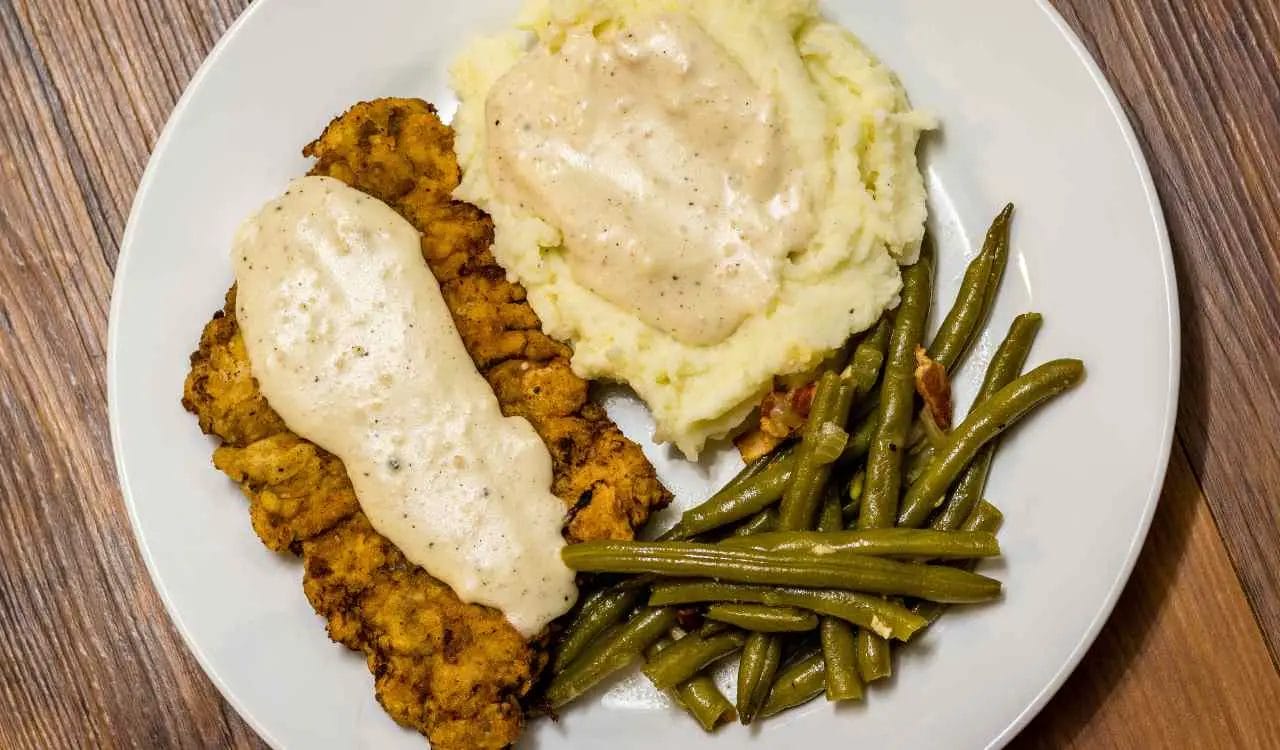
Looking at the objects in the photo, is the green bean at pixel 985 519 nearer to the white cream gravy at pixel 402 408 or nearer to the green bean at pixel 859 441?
the green bean at pixel 859 441

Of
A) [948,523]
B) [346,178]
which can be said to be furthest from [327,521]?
[948,523]

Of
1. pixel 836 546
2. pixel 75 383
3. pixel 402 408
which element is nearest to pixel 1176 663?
pixel 836 546

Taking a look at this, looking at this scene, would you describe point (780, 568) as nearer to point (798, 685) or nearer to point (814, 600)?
point (814, 600)

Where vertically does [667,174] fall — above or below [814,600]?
above

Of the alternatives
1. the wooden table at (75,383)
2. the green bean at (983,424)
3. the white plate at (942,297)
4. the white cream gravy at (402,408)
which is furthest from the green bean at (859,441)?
the wooden table at (75,383)

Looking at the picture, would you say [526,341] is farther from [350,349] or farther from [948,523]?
[948,523]

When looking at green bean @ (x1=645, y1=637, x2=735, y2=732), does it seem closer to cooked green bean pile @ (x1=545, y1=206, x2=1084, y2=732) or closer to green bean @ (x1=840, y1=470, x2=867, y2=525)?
cooked green bean pile @ (x1=545, y1=206, x2=1084, y2=732)
